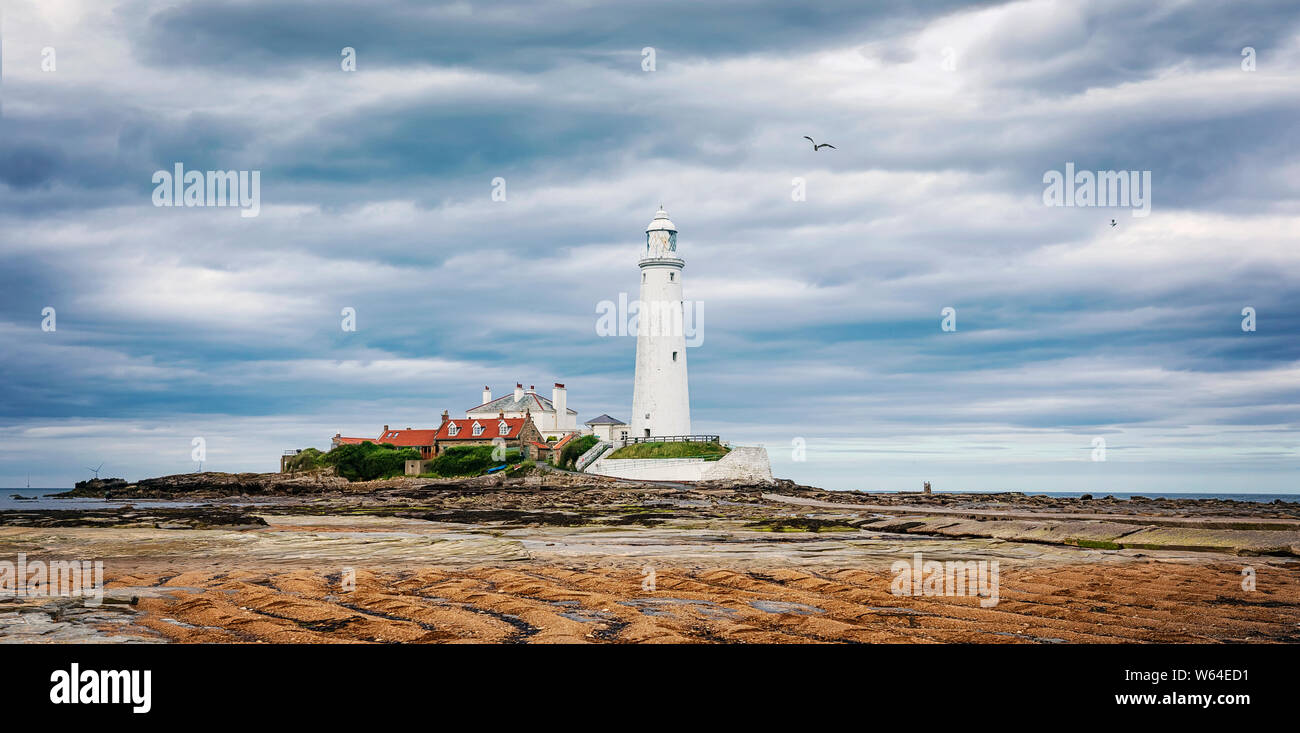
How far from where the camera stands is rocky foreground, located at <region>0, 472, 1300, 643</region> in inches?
330

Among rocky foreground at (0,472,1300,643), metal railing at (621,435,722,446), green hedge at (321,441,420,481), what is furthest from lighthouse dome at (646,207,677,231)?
rocky foreground at (0,472,1300,643)

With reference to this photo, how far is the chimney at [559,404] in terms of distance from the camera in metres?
81.6

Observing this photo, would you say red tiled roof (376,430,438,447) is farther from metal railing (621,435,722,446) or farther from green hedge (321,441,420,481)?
metal railing (621,435,722,446)

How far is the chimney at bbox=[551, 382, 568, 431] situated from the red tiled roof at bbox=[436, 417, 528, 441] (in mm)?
7093

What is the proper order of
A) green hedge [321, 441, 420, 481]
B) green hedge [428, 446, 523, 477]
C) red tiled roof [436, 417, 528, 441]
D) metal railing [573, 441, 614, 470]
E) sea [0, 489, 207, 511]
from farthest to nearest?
red tiled roof [436, 417, 528, 441] → green hedge [321, 441, 420, 481] → green hedge [428, 446, 523, 477] → metal railing [573, 441, 614, 470] → sea [0, 489, 207, 511]

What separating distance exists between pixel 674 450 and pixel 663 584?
A: 157ft

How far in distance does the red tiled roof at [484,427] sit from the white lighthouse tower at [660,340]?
47.8ft

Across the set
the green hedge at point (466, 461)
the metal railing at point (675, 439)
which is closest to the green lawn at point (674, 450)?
the metal railing at point (675, 439)

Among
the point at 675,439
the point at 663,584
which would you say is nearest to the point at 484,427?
the point at 675,439

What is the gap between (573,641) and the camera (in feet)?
25.6
